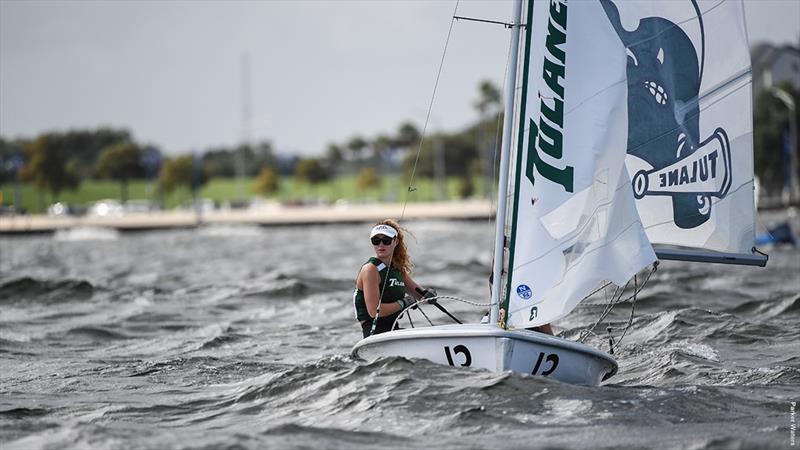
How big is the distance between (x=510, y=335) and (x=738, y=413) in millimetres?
2034

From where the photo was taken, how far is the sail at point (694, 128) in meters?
11.5

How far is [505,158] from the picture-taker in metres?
9.58

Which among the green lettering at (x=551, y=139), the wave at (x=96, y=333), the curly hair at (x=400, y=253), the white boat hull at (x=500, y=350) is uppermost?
the green lettering at (x=551, y=139)

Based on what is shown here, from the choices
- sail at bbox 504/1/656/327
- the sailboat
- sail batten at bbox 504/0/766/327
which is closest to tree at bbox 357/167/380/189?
sail batten at bbox 504/0/766/327

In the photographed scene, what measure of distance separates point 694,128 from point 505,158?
310 cm

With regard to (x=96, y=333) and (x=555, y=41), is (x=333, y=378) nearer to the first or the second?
(x=555, y=41)

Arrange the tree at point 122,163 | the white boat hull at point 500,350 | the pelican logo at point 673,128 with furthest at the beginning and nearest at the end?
the tree at point 122,163
the pelican logo at point 673,128
the white boat hull at point 500,350

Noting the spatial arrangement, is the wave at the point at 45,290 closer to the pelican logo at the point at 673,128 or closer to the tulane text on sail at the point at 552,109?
the pelican logo at the point at 673,128

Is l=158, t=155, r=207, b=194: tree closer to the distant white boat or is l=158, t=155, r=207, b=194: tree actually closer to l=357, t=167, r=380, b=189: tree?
l=357, t=167, r=380, b=189: tree

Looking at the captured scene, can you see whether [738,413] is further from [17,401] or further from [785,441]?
[17,401]

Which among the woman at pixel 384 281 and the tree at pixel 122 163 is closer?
the woman at pixel 384 281

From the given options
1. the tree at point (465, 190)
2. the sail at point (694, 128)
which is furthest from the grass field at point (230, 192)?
the sail at point (694, 128)

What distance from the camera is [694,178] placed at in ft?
39.0

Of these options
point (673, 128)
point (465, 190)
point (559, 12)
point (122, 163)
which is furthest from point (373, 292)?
point (122, 163)
